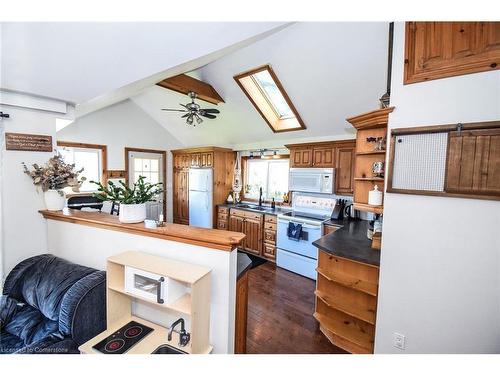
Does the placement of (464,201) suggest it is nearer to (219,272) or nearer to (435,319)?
(435,319)

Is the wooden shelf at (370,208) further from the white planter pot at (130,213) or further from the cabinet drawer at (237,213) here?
the cabinet drawer at (237,213)

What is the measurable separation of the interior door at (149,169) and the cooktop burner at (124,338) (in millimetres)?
3763

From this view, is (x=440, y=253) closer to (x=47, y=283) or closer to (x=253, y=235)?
(x=47, y=283)

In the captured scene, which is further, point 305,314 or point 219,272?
point 305,314

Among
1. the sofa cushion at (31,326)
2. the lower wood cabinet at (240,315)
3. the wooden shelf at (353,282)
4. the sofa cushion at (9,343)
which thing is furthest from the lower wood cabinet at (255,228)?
the sofa cushion at (9,343)

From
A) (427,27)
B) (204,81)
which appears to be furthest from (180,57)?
(204,81)

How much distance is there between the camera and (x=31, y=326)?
1.55m

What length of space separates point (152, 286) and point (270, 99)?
141 inches

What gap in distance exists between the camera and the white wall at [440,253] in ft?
4.22

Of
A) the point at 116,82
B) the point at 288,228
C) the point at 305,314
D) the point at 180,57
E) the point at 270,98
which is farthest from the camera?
the point at 270,98

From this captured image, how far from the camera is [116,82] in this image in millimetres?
1920

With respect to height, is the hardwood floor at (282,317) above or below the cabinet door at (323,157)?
below

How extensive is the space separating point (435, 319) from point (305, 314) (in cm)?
135

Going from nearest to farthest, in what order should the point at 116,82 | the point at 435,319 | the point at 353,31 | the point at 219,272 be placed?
the point at 219,272 < the point at 435,319 < the point at 116,82 < the point at 353,31
